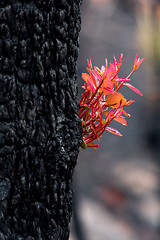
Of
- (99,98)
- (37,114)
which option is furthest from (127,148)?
(37,114)

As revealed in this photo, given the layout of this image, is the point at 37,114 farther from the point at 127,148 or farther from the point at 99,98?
the point at 127,148

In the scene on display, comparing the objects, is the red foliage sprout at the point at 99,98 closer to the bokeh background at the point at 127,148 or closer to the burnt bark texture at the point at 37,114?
the burnt bark texture at the point at 37,114

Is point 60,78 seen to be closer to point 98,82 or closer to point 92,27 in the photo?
point 98,82

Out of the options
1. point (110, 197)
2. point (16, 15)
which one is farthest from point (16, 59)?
point (110, 197)

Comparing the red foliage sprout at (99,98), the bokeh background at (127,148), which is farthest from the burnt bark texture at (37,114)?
the bokeh background at (127,148)

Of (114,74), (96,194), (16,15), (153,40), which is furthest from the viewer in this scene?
(96,194)

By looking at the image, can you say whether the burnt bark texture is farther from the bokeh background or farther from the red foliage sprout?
the bokeh background

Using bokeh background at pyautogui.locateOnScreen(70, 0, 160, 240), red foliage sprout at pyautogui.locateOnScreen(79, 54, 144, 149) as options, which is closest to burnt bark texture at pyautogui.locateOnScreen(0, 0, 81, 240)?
red foliage sprout at pyautogui.locateOnScreen(79, 54, 144, 149)
